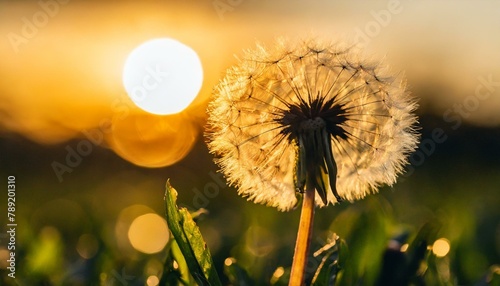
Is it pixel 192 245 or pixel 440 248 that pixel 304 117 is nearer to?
pixel 192 245

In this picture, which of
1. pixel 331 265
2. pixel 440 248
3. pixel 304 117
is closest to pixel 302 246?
pixel 331 265

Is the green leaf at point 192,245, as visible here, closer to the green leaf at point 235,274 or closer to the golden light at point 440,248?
the green leaf at point 235,274

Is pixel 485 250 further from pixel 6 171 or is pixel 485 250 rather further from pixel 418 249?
pixel 6 171

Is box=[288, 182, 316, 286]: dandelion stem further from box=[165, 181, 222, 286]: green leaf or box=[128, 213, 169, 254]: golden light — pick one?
box=[128, 213, 169, 254]: golden light

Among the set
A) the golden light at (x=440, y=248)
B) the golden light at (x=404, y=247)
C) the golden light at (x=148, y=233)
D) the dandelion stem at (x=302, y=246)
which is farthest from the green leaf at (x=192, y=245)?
the golden light at (x=148, y=233)

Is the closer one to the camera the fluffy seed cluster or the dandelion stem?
the dandelion stem

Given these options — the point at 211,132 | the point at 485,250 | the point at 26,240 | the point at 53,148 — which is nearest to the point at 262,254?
the point at 211,132

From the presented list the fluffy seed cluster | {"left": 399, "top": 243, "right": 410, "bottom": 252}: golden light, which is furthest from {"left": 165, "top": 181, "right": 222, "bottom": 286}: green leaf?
{"left": 399, "top": 243, "right": 410, "bottom": 252}: golden light
